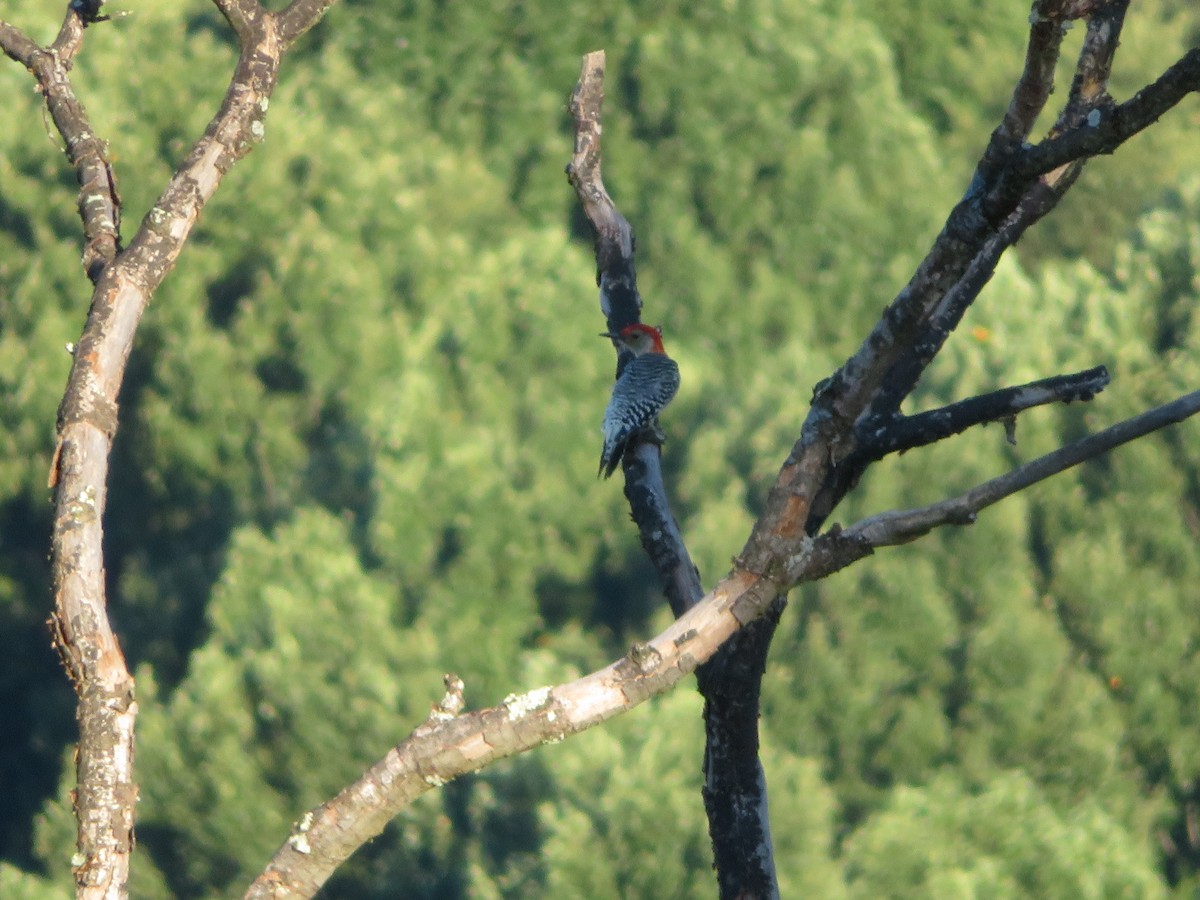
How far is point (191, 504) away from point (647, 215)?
4210mm

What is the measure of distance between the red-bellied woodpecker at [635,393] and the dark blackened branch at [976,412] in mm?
1185

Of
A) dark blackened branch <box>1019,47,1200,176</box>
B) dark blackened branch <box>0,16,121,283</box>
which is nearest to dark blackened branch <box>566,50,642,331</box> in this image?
dark blackened branch <box>0,16,121,283</box>

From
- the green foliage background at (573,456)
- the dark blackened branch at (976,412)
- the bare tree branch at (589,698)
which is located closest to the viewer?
the bare tree branch at (589,698)

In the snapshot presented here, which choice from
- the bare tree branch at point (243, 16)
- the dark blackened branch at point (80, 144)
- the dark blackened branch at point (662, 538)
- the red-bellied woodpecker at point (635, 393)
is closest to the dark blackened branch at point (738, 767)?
the dark blackened branch at point (662, 538)

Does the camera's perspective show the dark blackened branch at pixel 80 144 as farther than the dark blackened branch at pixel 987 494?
Yes

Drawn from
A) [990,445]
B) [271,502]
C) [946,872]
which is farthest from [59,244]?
[946,872]

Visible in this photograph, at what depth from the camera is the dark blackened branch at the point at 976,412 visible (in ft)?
9.77

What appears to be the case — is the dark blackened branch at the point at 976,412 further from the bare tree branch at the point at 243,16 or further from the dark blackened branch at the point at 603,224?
the bare tree branch at the point at 243,16

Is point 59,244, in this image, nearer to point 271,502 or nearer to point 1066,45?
point 271,502

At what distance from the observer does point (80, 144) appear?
10.4 feet

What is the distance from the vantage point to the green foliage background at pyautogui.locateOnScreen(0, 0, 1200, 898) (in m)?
7.88

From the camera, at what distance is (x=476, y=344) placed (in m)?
9.61

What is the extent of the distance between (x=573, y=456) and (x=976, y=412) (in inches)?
228

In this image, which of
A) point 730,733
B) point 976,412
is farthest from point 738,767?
point 976,412
